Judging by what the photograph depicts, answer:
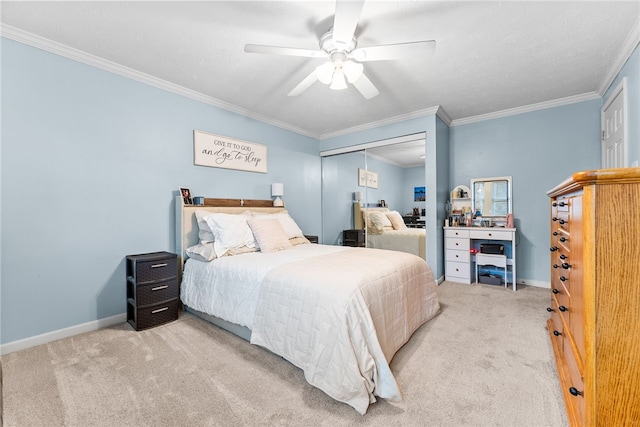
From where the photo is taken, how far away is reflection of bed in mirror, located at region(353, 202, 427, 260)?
3.92 metres

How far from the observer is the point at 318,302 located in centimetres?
168

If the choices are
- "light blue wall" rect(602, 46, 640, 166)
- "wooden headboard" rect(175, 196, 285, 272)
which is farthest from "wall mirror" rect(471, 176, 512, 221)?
"wooden headboard" rect(175, 196, 285, 272)

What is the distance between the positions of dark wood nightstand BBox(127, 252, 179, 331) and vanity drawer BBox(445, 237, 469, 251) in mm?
3626

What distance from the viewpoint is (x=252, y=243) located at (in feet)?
9.61

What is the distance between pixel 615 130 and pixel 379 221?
9.17 ft

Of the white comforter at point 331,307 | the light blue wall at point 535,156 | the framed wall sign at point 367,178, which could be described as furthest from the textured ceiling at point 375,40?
the white comforter at point 331,307

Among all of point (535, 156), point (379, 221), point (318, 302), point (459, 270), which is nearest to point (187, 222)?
point (318, 302)

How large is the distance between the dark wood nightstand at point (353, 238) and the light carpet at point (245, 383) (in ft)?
6.90

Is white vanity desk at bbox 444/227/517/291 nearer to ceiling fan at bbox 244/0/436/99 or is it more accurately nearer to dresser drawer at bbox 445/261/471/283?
dresser drawer at bbox 445/261/471/283

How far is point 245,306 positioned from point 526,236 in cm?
392

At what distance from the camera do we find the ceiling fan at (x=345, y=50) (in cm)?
166

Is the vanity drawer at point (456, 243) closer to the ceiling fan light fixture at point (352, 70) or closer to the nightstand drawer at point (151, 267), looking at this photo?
the ceiling fan light fixture at point (352, 70)

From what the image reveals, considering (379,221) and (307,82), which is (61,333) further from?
(379,221)

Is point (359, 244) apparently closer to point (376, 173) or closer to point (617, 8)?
point (376, 173)
